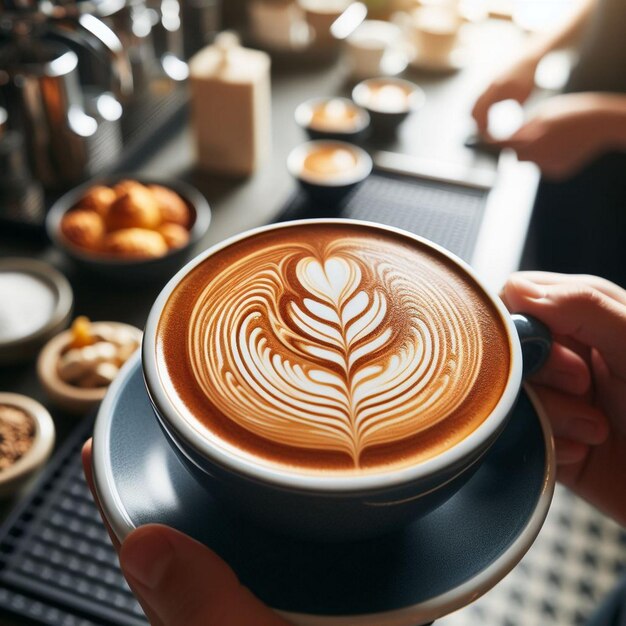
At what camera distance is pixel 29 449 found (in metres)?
0.70

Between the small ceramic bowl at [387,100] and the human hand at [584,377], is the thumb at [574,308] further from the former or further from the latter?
the small ceramic bowl at [387,100]

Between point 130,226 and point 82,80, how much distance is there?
51 centimetres

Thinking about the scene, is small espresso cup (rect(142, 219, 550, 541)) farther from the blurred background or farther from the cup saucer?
the blurred background

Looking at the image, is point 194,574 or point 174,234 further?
point 174,234

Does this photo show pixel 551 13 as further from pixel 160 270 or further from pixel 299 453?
pixel 299 453

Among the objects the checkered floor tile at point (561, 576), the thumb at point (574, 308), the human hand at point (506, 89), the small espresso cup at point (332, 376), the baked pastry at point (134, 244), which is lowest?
the checkered floor tile at point (561, 576)

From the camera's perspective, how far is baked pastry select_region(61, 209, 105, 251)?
3.12 ft

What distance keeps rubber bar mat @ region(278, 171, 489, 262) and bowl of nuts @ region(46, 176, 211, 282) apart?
0.56ft

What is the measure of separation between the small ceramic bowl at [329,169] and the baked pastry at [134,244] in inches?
10.8

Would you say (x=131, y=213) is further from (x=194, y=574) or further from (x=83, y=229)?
(x=194, y=574)

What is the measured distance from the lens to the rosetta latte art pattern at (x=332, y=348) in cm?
41

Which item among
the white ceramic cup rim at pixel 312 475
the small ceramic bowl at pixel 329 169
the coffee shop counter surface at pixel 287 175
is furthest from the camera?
the small ceramic bowl at pixel 329 169

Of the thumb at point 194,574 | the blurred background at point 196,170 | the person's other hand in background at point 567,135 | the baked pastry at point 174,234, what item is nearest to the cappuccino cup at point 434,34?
the blurred background at point 196,170

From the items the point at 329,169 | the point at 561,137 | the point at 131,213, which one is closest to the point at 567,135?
the point at 561,137
